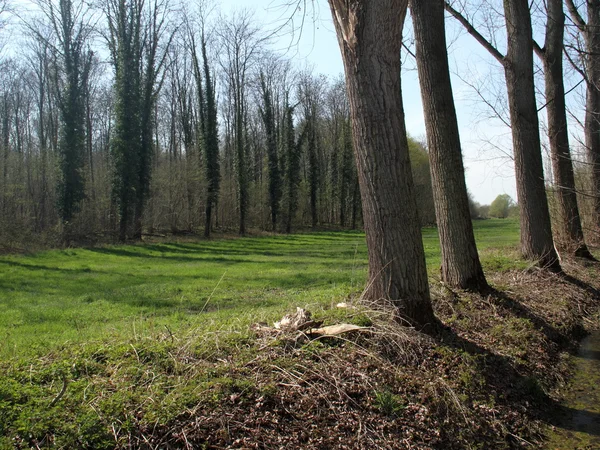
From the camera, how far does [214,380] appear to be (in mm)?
3633

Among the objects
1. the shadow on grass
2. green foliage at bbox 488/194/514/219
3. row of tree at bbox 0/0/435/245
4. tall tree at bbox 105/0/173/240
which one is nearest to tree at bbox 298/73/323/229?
row of tree at bbox 0/0/435/245

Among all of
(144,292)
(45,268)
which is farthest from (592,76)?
(45,268)

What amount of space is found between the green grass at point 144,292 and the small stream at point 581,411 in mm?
2920

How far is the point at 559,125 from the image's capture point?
488 inches

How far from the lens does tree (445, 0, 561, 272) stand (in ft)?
33.3

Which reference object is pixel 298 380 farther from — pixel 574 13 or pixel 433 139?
pixel 574 13

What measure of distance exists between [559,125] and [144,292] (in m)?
11.6

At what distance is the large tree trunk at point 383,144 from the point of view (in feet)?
16.6

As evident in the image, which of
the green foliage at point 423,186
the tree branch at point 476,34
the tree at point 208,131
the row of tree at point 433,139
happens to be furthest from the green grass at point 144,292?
the green foliage at point 423,186

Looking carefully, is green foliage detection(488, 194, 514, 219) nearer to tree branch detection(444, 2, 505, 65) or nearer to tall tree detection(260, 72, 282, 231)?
tall tree detection(260, 72, 282, 231)

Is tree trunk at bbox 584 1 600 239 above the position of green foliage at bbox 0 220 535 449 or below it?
above

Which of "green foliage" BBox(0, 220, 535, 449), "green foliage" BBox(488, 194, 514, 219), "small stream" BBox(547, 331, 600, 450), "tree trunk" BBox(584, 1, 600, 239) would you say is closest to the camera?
"green foliage" BBox(0, 220, 535, 449)

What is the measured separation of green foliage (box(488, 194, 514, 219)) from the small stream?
82612 millimetres

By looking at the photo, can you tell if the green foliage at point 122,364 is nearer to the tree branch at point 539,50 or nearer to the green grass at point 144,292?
the green grass at point 144,292
